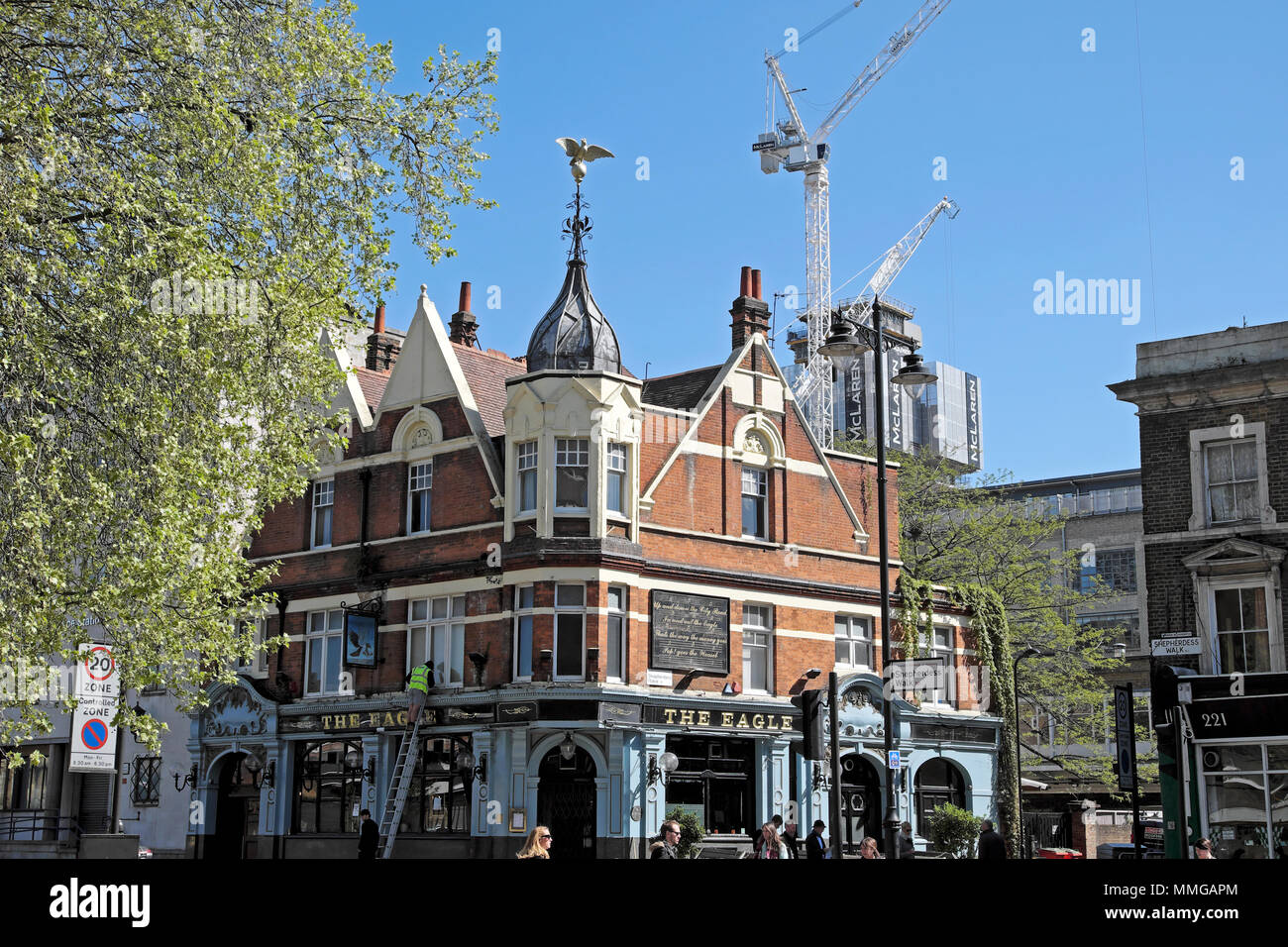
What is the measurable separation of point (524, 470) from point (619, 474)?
7.24ft

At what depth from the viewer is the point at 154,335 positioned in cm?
1602

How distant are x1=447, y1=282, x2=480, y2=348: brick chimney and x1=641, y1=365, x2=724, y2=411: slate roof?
6249 mm

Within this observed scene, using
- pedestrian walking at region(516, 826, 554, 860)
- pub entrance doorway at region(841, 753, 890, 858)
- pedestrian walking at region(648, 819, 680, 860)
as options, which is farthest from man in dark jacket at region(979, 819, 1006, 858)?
pub entrance doorway at region(841, 753, 890, 858)

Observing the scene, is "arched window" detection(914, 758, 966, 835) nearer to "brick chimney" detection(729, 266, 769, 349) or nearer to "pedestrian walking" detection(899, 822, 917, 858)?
"pedestrian walking" detection(899, 822, 917, 858)

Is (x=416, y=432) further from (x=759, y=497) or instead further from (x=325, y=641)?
(x=759, y=497)

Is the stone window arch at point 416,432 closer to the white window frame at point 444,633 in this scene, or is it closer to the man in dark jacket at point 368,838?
the white window frame at point 444,633

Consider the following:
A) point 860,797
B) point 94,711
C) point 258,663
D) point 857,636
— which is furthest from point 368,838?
point 857,636

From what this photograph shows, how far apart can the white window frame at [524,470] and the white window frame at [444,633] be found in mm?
2838

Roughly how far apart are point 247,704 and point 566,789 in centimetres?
977

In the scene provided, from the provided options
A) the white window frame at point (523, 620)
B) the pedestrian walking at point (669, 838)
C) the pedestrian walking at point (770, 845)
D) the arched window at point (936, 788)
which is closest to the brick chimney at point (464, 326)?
the white window frame at point (523, 620)
